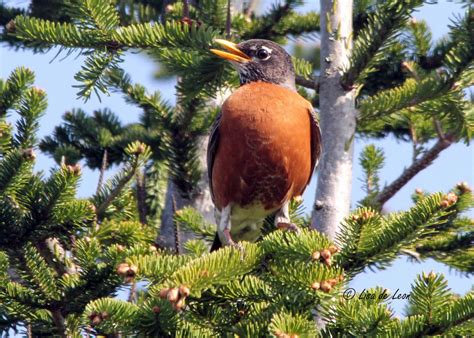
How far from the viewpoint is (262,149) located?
4.79 metres

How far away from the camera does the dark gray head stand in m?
5.38

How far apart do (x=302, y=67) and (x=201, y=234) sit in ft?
3.96

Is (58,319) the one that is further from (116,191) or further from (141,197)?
(141,197)

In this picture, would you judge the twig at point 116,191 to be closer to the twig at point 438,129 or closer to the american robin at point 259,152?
the american robin at point 259,152

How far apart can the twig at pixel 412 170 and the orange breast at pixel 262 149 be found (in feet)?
Result: 1.67

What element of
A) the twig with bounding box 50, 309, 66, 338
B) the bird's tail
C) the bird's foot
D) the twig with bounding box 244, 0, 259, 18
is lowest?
the twig with bounding box 50, 309, 66, 338

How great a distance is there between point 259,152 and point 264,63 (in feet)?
3.41

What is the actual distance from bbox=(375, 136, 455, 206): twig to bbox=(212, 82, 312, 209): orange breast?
509 millimetres

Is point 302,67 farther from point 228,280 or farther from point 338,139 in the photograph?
point 228,280

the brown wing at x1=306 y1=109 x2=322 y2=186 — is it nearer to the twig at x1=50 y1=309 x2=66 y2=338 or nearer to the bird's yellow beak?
the bird's yellow beak

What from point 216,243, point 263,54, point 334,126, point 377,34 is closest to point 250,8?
point 263,54

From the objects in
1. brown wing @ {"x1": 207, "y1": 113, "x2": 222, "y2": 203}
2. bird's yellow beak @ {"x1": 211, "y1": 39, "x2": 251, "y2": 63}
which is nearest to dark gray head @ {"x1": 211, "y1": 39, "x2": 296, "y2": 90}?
bird's yellow beak @ {"x1": 211, "y1": 39, "x2": 251, "y2": 63}

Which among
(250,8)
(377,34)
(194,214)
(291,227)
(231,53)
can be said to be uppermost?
(250,8)

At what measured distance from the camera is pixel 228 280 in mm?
3033
